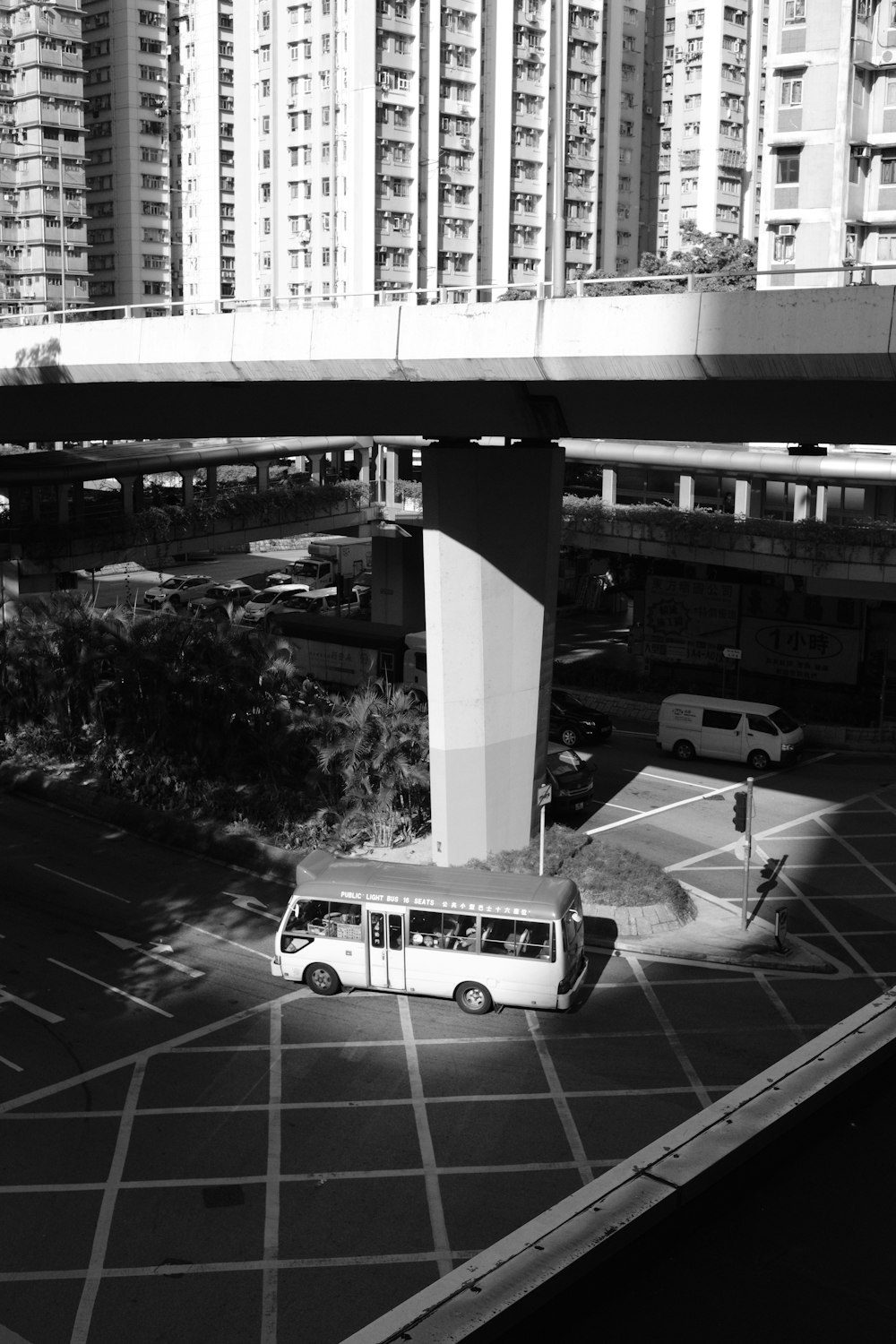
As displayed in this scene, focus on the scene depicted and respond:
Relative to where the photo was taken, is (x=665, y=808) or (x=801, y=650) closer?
(x=665, y=808)

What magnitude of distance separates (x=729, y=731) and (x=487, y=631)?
11980 millimetres

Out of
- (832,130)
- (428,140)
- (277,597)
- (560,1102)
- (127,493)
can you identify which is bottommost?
(560,1102)

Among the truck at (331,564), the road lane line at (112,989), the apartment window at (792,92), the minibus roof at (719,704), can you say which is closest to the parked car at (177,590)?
the truck at (331,564)

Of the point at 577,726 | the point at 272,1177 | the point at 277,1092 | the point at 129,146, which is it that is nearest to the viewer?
the point at 272,1177

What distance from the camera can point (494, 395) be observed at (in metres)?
21.2

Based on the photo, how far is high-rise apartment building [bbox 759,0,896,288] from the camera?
44.7 m

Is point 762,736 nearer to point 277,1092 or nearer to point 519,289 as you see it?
point 277,1092

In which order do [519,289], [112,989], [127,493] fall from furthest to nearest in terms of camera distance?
[127,493] → [519,289] → [112,989]

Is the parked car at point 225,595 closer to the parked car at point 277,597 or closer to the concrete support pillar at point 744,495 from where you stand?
the parked car at point 277,597

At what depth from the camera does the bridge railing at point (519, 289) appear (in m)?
17.3

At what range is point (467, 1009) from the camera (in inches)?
724

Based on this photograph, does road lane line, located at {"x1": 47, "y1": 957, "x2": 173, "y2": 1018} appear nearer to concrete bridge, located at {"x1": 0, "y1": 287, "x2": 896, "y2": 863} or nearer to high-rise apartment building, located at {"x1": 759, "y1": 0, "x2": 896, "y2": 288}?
concrete bridge, located at {"x1": 0, "y1": 287, "x2": 896, "y2": 863}

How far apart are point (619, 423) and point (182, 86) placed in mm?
91913

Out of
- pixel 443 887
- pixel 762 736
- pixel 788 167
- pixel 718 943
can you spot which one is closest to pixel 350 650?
pixel 762 736
